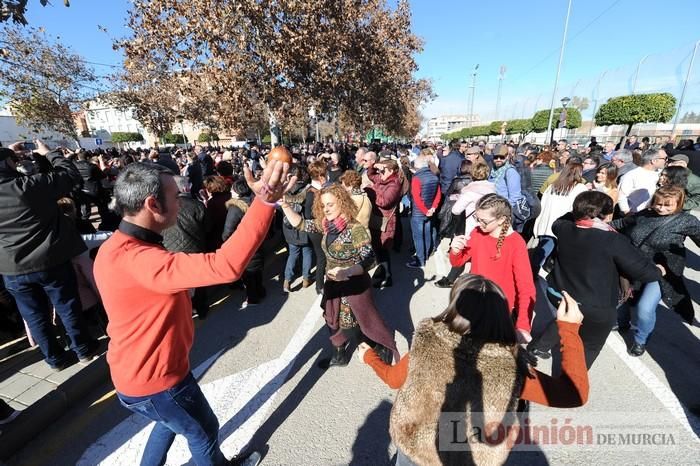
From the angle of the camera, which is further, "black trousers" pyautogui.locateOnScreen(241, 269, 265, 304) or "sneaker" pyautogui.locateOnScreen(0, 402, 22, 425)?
"black trousers" pyautogui.locateOnScreen(241, 269, 265, 304)

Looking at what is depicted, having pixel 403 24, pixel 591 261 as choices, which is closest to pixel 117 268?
pixel 591 261

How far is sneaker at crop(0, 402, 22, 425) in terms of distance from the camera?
2.41m

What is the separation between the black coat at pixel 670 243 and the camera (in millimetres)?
3079

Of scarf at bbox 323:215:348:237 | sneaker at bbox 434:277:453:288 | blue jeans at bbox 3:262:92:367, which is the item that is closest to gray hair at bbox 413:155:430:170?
sneaker at bbox 434:277:453:288

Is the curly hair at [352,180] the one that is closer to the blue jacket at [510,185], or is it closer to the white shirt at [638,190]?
the blue jacket at [510,185]

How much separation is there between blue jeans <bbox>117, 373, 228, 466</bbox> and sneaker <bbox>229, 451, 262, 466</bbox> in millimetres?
207

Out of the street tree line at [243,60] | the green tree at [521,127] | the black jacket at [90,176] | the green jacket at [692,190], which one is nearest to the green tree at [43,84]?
the street tree line at [243,60]

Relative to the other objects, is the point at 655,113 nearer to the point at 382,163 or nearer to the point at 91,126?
the point at 382,163

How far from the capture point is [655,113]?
2195 cm

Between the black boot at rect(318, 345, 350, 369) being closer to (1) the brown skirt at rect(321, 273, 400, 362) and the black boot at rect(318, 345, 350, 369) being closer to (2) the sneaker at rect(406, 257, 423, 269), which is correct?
(1) the brown skirt at rect(321, 273, 400, 362)

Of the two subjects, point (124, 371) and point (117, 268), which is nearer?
point (117, 268)

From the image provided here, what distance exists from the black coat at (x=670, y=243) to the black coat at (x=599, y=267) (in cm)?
100

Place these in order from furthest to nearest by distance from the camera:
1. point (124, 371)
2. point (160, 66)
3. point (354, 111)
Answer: point (354, 111), point (160, 66), point (124, 371)

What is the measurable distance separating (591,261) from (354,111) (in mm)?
17543
